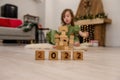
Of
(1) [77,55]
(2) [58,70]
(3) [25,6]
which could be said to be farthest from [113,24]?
(2) [58,70]

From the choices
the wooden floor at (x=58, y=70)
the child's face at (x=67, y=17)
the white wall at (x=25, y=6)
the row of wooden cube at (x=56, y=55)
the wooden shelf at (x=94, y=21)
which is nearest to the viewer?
the wooden floor at (x=58, y=70)

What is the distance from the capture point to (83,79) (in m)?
0.74

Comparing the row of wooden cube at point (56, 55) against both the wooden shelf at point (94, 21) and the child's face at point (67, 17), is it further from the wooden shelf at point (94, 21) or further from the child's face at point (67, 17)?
the wooden shelf at point (94, 21)

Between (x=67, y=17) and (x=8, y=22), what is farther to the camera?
(x=8, y=22)

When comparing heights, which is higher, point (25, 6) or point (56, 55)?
point (25, 6)

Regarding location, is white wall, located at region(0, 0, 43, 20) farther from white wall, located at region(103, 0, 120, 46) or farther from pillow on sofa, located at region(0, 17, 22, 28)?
white wall, located at region(103, 0, 120, 46)

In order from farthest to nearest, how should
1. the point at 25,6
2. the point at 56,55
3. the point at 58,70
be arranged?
the point at 25,6 < the point at 56,55 < the point at 58,70

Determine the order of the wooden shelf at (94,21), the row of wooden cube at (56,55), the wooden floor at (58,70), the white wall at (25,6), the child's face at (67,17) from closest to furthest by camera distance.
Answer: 1. the wooden floor at (58,70)
2. the row of wooden cube at (56,55)
3. the child's face at (67,17)
4. the wooden shelf at (94,21)
5. the white wall at (25,6)

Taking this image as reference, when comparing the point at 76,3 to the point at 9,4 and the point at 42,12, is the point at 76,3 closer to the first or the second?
the point at 42,12

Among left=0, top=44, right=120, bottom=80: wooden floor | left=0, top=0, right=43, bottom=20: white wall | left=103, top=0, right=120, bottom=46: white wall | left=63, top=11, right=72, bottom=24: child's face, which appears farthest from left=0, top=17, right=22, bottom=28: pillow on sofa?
left=0, top=44, right=120, bottom=80: wooden floor

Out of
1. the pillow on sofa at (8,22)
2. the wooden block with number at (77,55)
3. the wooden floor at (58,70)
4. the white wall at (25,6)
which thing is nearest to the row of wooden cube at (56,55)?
the wooden block with number at (77,55)

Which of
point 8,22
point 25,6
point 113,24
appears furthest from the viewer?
point 25,6

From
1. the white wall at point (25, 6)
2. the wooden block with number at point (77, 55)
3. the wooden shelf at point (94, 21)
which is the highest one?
the white wall at point (25, 6)

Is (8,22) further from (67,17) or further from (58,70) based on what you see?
(58,70)
